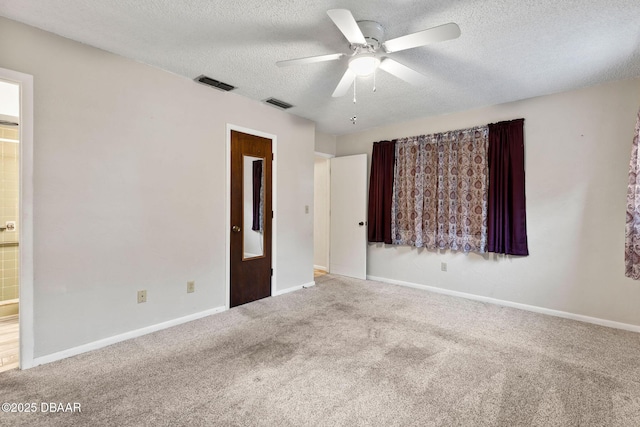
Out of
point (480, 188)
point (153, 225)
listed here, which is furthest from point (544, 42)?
point (153, 225)

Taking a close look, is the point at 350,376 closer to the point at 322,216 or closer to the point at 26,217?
the point at 26,217

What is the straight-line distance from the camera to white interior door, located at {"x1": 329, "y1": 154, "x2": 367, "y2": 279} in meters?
4.91

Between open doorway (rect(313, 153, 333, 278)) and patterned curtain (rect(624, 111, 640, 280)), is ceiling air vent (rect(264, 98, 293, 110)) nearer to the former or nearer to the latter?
open doorway (rect(313, 153, 333, 278))

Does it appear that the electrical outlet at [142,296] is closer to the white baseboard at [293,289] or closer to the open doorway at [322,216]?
the white baseboard at [293,289]

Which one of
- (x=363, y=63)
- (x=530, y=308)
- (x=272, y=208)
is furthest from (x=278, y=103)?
(x=530, y=308)

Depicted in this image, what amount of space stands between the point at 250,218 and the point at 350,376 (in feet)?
7.28

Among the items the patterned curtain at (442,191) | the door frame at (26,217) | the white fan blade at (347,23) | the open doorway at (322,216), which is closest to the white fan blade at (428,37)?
the white fan blade at (347,23)

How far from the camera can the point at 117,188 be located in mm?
2604

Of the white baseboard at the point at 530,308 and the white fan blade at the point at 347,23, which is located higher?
the white fan blade at the point at 347,23

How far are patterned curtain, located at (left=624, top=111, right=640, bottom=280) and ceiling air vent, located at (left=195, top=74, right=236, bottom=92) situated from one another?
386 centimetres

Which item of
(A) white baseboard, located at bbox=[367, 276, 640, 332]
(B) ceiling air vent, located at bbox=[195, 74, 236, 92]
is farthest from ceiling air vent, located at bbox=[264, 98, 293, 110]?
(A) white baseboard, located at bbox=[367, 276, 640, 332]

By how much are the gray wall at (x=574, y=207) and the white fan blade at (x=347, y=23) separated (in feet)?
8.72

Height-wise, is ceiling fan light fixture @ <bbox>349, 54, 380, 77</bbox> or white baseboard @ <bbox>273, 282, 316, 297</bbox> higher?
ceiling fan light fixture @ <bbox>349, 54, 380, 77</bbox>

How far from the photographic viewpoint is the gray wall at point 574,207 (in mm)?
2992
